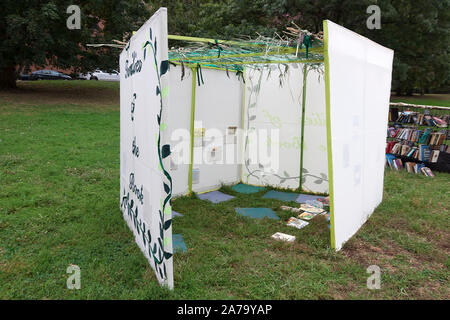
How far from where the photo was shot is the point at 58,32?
1377cm

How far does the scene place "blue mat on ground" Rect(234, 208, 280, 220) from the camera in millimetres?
5022

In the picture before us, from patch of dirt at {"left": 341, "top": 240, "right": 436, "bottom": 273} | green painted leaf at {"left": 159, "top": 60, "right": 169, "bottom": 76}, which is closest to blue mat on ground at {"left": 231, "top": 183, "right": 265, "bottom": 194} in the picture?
patch of dirt at {"left": 341, "top": 240, "right": 436, "bottom": 273}

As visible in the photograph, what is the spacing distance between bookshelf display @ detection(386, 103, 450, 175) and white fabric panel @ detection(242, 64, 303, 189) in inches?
141

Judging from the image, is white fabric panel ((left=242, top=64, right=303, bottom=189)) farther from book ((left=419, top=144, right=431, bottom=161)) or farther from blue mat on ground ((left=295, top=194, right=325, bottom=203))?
book ((left=419, top=144, right=431, bottom=161))

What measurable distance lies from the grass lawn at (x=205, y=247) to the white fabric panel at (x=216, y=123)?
1.48ft

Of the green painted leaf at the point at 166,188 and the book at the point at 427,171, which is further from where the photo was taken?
the book at the point at 427,171

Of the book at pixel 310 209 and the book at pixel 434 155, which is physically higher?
the book at pixel 434 155

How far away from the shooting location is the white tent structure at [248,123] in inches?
120

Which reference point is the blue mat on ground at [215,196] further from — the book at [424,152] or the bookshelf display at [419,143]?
the book at [424,152]

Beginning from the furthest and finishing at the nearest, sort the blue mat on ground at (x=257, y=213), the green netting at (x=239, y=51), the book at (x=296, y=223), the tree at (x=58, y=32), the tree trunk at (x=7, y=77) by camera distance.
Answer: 1. the tree trunk at (x=7, y=77)
2. the tree at (x=58, y=32)
3. the blue mat on ground at (x=257, y=213)
4. the book at (x=296, y=223)
5. the green netting at (x=239, y=51)

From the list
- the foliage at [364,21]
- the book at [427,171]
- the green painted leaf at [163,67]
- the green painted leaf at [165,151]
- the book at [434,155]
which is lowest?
the book at [427,171]

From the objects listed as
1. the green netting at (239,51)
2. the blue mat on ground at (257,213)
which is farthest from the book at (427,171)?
the blue mat on ground at (257,213)

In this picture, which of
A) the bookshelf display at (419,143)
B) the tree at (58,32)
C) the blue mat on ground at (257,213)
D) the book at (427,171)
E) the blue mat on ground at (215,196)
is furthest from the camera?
the tree at (58,32)

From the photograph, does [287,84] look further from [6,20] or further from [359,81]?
[6,20]
